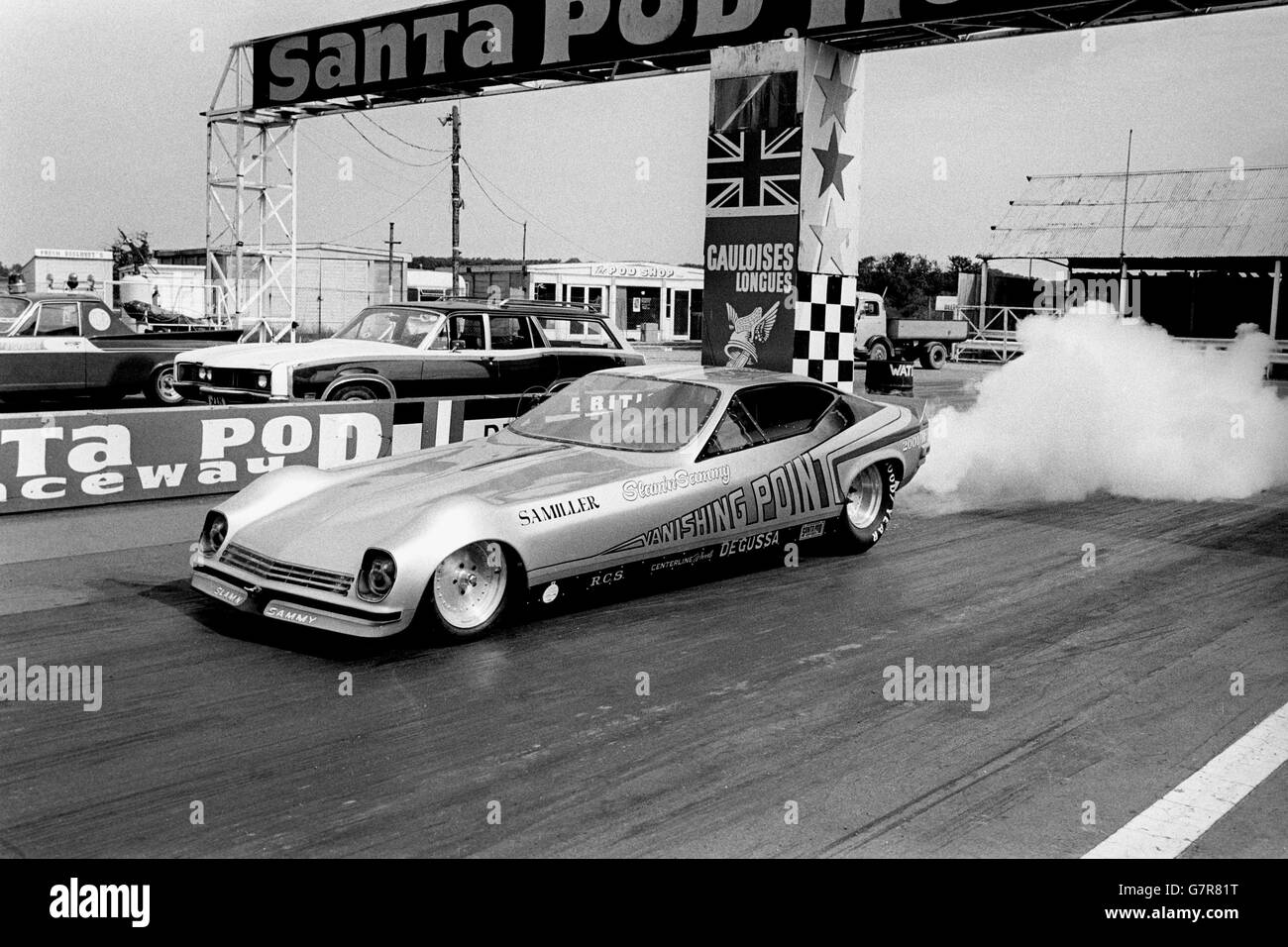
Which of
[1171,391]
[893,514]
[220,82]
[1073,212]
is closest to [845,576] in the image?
[893,514]

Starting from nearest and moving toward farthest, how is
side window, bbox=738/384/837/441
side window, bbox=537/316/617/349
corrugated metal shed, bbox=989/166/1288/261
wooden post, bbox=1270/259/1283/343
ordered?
side window, bbox=738/384/837/441 → side window, bbox=537/316/617/349 → wooden post, bbox=1270/259/1283/343 → corrugated metal shed, bbox=989/166/1288/261

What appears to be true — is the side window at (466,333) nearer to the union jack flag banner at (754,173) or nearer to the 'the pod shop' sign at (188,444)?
the 'the pod shop' sign at (188,444)

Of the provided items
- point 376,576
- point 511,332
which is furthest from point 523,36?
point 376,576

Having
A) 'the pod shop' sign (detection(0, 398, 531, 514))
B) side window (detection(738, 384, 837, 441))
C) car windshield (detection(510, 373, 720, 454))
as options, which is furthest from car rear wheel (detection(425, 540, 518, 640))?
'the pod shop' sign (detection(0, 398, 531, 514))

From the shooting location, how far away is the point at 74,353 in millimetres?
15484

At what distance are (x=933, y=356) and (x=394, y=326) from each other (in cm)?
2473

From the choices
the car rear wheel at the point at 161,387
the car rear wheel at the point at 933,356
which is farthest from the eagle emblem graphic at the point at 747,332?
the car rear wheel at the point at 933,356

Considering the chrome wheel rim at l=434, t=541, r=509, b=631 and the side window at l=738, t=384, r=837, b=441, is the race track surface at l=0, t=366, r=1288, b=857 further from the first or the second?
the side window at l=738, t=384, r=837, b=441

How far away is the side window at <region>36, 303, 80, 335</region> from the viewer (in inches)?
607

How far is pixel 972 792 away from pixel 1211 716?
146 centimetres

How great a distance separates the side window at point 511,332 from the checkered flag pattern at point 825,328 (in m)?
3.30

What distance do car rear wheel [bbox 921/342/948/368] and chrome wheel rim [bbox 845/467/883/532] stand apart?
2738 cm

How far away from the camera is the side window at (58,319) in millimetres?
15414

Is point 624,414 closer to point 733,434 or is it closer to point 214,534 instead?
point 733,434
